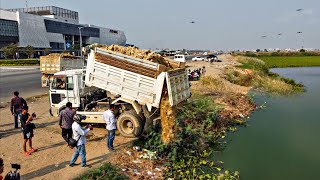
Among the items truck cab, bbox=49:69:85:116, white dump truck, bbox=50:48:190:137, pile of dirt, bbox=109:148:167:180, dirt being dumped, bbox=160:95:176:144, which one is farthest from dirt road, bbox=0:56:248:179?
dirt being dumped, bbox=160:95:176:144

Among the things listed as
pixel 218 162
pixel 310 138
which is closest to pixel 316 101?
pixel 310 138

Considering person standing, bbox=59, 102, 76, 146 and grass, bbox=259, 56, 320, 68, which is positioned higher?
person standing, bbox=59, 102, 76, 146

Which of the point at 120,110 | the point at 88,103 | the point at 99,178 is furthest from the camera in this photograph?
the point at 88,103

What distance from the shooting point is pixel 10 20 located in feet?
227

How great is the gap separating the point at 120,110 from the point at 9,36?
66.0 meters

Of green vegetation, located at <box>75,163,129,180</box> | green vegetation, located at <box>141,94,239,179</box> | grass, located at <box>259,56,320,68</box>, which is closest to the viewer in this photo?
green vegetation, located at <box>75,163,129,180</box>

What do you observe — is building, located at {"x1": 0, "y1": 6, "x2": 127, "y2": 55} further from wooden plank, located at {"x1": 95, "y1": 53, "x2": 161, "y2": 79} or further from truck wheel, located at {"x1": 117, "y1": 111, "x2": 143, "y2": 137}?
truck wheel, located at {"x1": 117, "y1": 111, "x2": 143, "y2": 137}

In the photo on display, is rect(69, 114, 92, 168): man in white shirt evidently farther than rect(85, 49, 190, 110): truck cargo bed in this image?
No

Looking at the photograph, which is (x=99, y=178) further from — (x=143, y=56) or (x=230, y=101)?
(x=230, y=101)

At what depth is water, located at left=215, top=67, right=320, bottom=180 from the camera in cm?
984

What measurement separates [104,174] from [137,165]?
126 centimetres

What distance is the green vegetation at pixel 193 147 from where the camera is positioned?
8906 mm

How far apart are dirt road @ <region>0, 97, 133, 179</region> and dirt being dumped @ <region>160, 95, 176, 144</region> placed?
59.1 inches

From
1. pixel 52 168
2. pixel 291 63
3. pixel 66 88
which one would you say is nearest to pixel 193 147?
pixel 52 168
